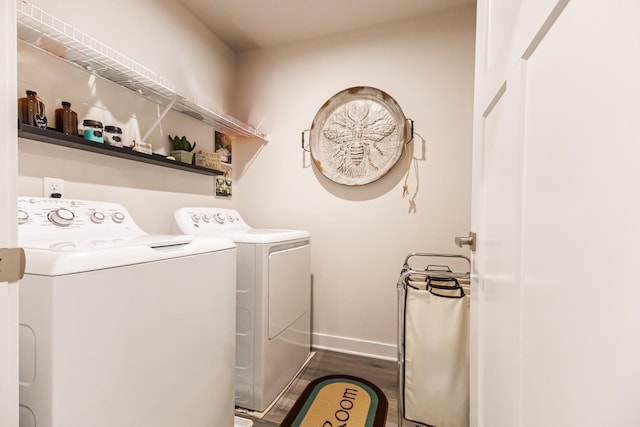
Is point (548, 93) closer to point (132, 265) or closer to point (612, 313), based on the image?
point (612, 313)

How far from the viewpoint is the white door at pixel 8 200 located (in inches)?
21.2

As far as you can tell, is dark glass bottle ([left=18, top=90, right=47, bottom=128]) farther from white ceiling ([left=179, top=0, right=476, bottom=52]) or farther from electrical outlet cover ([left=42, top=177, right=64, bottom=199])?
white ceiling ([left=179, top=0, right=476, bottom=52])

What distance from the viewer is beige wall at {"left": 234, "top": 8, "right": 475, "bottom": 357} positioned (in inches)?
85.6

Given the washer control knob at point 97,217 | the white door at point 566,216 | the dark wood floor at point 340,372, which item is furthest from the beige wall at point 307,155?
the white door at point 566,216

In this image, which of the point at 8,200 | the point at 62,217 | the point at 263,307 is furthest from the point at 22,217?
the point at 263,307

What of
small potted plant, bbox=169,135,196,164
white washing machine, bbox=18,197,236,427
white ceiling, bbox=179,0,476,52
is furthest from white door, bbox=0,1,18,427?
white ceiling, bbox=179,0,476,52

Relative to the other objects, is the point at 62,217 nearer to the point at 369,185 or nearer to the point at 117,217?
the point at 117,217

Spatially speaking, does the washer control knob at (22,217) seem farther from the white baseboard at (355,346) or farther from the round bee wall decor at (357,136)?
the white baseboard at (355,346)

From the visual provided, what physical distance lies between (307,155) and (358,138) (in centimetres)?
45

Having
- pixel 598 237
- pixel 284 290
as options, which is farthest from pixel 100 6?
pixel 598 237

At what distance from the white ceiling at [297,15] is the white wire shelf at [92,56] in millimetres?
785

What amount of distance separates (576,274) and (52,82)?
196cm

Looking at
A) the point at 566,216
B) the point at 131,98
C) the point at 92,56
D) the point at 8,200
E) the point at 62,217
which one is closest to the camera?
the point at 566,216

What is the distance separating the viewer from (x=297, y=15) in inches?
87.2
